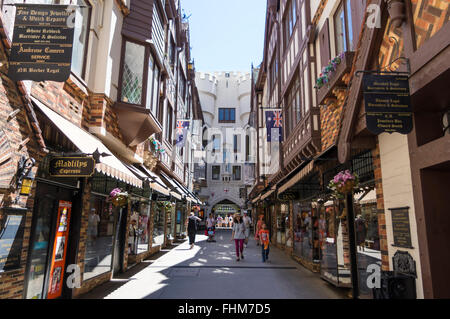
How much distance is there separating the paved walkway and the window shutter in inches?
226

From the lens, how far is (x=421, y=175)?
4004 millimetres

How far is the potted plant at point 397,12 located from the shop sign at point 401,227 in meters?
2.62

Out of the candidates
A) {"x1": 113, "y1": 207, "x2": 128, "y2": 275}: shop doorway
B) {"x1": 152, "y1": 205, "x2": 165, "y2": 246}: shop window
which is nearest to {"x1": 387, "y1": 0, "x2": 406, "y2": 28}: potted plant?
{"x1": 113, "y1": 207, "x2": 128, "y2": 275}: shop doorway

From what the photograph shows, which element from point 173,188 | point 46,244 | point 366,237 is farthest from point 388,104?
point 173,188

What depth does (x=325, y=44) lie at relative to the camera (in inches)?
327

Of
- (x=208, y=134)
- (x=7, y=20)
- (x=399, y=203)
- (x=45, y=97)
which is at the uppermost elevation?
(x=208, y=134)

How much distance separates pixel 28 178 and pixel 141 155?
19.9 ft

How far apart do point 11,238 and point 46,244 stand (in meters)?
1.41

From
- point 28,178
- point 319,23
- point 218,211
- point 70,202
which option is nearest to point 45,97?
point 28,178

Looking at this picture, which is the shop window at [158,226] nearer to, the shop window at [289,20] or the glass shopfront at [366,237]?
the glass shopfront at [366,237]

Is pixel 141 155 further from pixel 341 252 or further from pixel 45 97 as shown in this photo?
pixel 341 252

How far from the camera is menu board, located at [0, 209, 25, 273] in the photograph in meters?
3.91

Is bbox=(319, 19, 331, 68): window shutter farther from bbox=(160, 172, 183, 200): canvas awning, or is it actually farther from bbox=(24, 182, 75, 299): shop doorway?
bbox=(160, 172, 183, 200): canvas awning

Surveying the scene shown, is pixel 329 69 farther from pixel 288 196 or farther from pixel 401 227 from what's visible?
pixel 288 196
